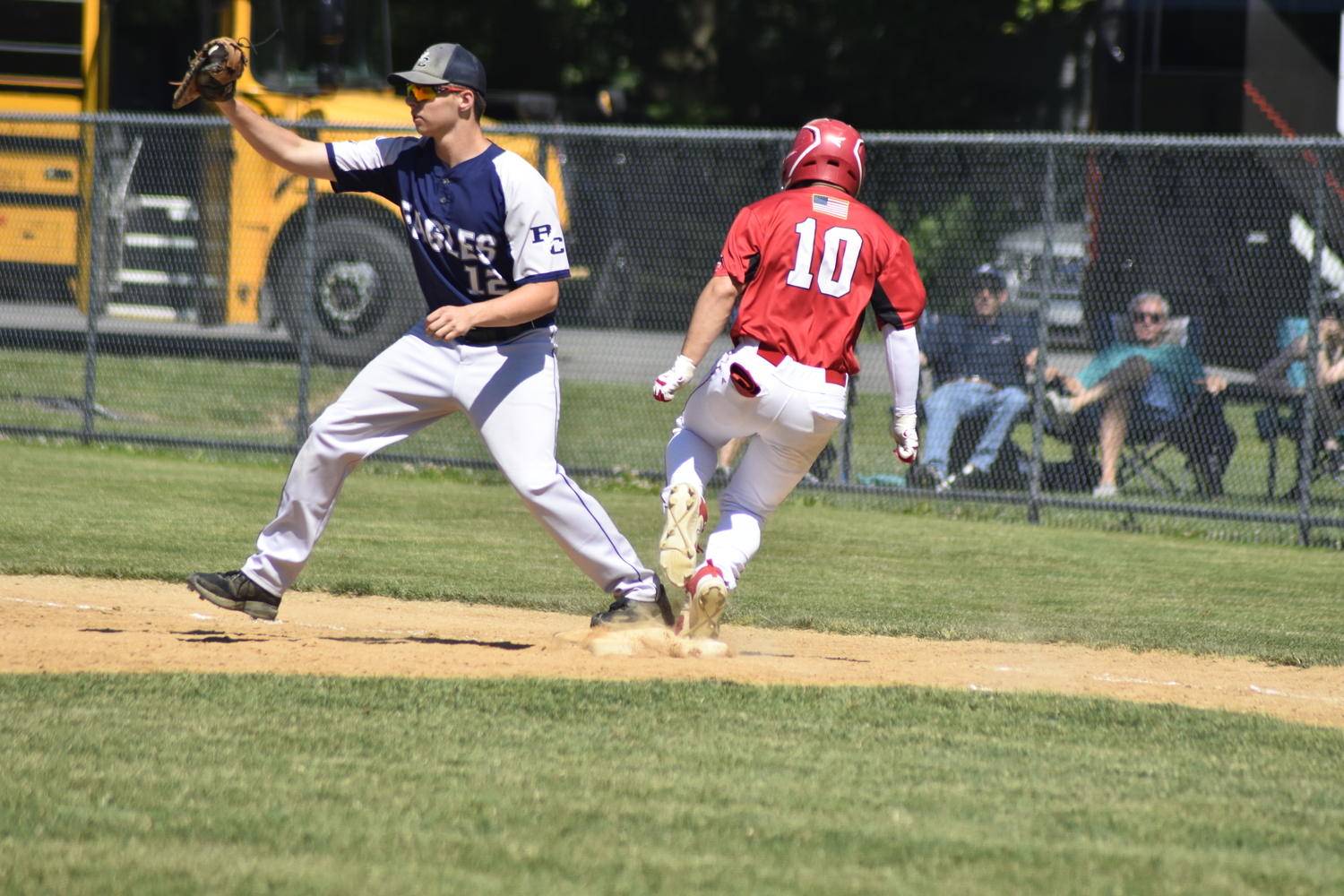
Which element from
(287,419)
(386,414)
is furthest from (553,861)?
(287,419)

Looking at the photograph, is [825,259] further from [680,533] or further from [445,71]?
[445,71]

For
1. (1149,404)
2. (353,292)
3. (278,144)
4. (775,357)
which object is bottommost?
(1149,404)

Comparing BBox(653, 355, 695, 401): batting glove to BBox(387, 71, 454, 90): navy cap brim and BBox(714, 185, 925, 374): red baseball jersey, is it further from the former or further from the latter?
BBox(387, 71, 454, 90): navy cap brim

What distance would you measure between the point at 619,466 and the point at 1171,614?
14.4 ft

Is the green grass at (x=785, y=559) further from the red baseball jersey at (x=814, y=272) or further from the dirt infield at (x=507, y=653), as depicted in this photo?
the red baseball jersey at (x=814, y=272)

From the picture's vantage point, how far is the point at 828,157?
512cm

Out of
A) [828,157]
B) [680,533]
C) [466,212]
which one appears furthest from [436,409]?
[828,157]

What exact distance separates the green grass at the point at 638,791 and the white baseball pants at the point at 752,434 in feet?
2.32

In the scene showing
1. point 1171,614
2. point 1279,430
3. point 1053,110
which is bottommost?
point 1171,614

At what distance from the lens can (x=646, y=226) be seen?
10320 millimetres

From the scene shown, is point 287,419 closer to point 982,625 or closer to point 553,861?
point 982,625

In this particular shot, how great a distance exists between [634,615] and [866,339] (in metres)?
7.85

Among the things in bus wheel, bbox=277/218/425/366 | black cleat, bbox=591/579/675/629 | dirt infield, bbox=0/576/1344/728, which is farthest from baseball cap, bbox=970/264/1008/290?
black cleat, bbox=591/579/675/629

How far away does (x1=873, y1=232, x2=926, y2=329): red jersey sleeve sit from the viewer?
16.7ft
